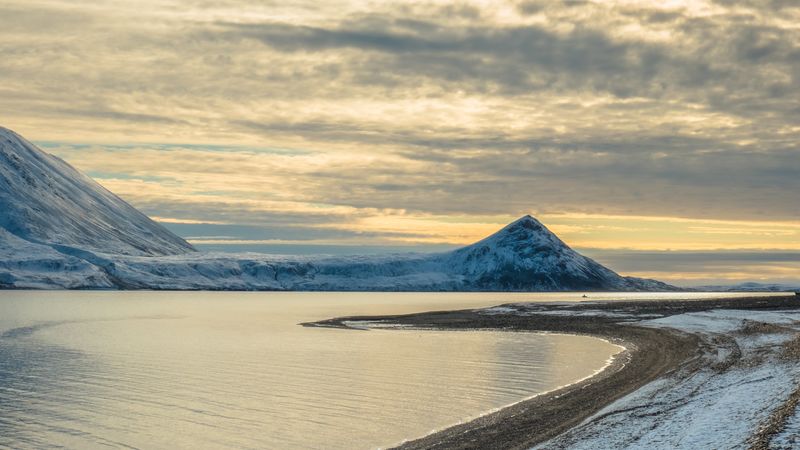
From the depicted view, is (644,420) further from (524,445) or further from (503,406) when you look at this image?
(503,406)

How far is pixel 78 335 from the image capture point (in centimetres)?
9050

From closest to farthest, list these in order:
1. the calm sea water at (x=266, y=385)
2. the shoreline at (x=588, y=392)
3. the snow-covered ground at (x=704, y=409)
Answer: the snow-covered ground at (x=704, y=409) < the shoreline at (x=588, y=392) < the calm sea water at (x=266, y=385)

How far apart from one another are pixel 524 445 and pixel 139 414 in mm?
19205

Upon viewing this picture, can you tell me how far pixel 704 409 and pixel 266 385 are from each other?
2690cm

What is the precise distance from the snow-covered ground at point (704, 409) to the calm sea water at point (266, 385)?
23.9 feet

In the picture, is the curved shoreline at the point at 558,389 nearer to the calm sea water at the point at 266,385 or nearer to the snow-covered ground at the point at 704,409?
the calm sea water at the point at 266,385

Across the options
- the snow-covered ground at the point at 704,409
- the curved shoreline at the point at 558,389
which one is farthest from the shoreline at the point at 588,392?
the snow-covered ground at the point at 704,409

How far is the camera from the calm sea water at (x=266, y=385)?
3253cm

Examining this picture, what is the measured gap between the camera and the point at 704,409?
2847 cm

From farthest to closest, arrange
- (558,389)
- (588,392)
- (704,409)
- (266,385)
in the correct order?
(266,385) → (558,389) → (588,392) → (704,409)

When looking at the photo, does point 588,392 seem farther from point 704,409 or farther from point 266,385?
point 266,385

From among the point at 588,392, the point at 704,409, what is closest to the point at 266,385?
the point at 588,392

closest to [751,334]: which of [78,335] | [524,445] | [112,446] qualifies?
[524,445]

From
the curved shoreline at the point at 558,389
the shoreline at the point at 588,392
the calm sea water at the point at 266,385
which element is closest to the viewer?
the shoreline at the point at 588,392
